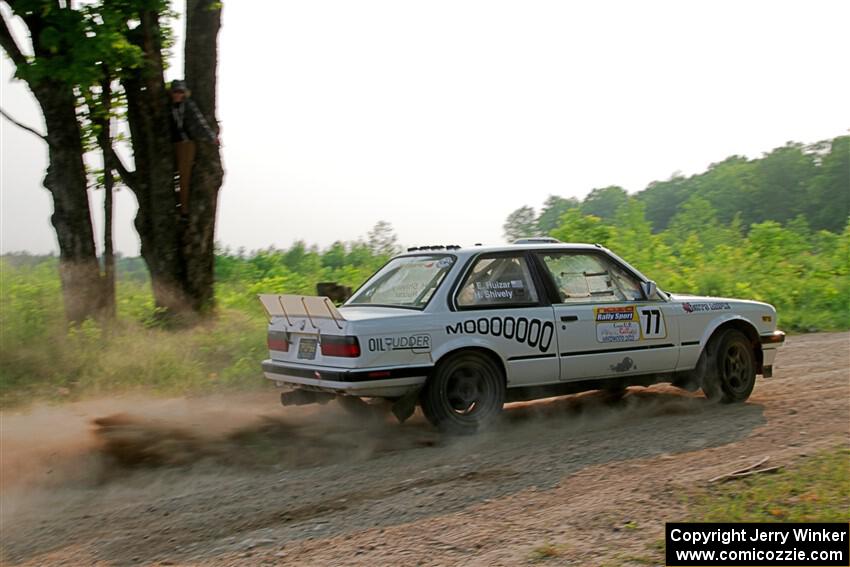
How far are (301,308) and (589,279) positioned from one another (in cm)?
272

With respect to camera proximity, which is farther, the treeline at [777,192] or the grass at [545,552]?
the treeline at [777,192]

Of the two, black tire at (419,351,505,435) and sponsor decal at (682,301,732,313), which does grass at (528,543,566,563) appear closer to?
black tire at (419,351,505,435)

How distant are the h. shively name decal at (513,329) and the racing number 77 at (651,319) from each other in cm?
108

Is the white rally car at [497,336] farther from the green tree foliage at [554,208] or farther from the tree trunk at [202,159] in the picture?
the green tree foliage at [554,208]

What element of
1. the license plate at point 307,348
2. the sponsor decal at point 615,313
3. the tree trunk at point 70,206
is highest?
the tree trunk at point 70,206

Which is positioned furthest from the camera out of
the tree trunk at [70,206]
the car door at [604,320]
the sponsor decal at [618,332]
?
the tree trunk at [70,206]

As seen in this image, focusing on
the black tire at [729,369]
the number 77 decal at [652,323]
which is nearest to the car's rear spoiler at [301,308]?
the number 77 decal at [652,323]

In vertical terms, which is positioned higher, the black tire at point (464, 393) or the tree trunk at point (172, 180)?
the tree trunk at point (172, 180)

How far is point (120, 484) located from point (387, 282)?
3.05 m

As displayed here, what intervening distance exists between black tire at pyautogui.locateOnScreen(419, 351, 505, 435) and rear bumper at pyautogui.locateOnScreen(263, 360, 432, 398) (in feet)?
0.51

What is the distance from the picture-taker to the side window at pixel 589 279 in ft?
29.6

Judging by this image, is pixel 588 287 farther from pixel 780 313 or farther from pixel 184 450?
A: pixel 780 313

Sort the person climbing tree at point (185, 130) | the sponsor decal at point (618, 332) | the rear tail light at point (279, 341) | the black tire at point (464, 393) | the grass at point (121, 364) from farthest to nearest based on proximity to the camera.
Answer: the person climbing tree at point (185, 130) → the grass at point (121, 364) → the sponsor decal at point (618, 332) → the rear tail light at point (279, 341) → the black tire at point (464, 393)

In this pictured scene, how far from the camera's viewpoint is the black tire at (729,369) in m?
9.69
